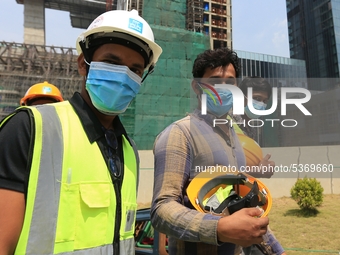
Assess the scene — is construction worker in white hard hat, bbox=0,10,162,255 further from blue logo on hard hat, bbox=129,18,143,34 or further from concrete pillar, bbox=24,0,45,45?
concrete pillar, bbox=24,0,45,45

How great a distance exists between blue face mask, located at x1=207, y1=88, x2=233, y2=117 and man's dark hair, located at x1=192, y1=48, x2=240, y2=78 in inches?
5.2

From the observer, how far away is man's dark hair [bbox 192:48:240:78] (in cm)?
138

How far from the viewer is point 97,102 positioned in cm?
117

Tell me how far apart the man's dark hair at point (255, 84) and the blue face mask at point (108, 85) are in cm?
61

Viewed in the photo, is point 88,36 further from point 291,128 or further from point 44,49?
point 44,49

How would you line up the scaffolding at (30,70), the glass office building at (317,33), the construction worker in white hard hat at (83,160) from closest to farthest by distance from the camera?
the construction worker in white hard hat at (83,160), the scaffolding at (30,70), the glass office building at (317,33)

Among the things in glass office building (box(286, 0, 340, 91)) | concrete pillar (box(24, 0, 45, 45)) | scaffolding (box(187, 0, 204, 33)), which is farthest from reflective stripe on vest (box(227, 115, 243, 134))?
concrete pillar (box(24, 0, 45, 45))

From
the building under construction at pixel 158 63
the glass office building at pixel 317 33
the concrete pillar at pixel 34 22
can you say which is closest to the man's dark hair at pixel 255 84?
the building under construction at pixel 158 63

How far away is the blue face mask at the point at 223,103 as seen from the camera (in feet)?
4.54

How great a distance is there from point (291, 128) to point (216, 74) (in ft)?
1.60

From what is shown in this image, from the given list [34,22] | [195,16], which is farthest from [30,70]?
[34,22]

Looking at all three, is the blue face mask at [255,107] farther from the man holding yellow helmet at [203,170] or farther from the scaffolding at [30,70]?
the scaffolding at [30,70]

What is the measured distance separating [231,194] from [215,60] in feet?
2.21

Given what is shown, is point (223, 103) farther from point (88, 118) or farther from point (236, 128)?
point (88, 118)
